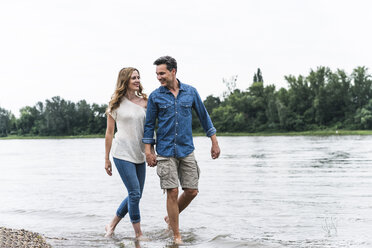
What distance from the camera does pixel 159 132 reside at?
558cm

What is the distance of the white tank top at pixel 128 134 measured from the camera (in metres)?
5.71

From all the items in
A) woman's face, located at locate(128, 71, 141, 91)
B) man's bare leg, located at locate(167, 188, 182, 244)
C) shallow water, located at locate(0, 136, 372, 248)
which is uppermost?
woman's face, located at locate(128, 71, 141, 91)

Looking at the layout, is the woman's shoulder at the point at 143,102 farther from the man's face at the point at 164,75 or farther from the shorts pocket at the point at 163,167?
the shorts pocket at the point at 163,167

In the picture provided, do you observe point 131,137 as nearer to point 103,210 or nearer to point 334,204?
point 103,210

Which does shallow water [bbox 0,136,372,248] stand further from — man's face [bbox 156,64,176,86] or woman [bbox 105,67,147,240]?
man's face [bbox 156,64,176,86]

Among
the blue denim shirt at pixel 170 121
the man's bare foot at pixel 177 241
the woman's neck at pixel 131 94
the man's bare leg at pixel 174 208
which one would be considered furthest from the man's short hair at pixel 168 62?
the man's bare foot at pixel 177 241

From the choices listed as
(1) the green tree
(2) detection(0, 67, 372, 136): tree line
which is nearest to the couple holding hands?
(2) detection(0, 67, 372, 136): tree line

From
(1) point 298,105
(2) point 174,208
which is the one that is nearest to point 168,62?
(2) point 174,208

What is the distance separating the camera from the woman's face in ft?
18.9

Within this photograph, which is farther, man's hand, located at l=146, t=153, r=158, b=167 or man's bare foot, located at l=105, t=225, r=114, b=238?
man's bare foot, located at l=105, t=225, r=114, b=238

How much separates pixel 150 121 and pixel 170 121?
0.84ft

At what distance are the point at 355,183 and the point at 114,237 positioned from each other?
790 centimetres

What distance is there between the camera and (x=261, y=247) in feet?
19.2

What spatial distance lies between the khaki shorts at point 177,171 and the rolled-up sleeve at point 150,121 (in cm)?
25
